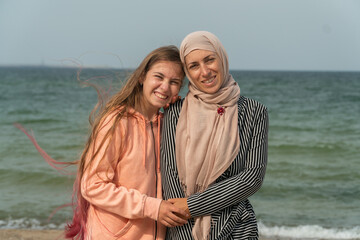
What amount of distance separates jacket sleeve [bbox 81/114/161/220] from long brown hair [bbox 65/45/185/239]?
0.10 feet

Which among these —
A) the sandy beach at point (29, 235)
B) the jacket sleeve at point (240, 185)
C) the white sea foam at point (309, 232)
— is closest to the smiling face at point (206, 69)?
the jacket sleeve at point (240, 185)

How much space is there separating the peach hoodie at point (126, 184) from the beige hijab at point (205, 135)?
0.76 feet

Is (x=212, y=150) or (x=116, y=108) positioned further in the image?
(x=116, y=108)

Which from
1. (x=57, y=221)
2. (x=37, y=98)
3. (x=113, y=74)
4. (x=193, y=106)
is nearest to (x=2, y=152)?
(x=57, y=221)

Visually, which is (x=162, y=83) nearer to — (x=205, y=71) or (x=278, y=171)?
(x=205, y=71)

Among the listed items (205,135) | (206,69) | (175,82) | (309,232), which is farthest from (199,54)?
(309,232)

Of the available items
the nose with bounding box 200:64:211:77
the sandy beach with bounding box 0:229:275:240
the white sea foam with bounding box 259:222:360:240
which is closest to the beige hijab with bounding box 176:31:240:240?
the nose with bounding box 200:64:211:77

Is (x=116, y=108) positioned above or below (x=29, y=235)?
above

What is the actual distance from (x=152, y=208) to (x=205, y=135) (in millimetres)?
507

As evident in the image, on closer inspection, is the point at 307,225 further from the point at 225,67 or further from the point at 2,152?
the point at 2,152

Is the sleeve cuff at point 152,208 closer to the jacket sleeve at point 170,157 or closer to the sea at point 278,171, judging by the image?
the jacket sleeve at point 170,157

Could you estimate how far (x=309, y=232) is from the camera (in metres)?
5.29

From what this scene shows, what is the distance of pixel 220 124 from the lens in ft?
7.88

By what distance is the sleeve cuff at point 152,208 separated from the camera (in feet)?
7.73
